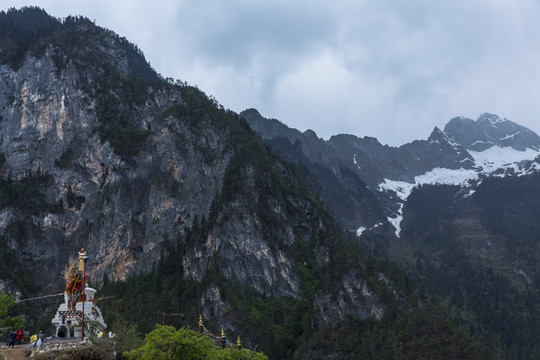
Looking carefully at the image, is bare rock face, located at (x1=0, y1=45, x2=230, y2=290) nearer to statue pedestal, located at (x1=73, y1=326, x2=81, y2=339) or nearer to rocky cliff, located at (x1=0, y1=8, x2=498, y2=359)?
rocky cliff, located at (x1=0, y1=8, x2=498, y2=359)

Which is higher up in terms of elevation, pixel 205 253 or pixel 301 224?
pixel 301 224

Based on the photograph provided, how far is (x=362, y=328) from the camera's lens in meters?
132

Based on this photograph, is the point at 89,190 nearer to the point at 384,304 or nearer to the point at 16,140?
the point at 16,140

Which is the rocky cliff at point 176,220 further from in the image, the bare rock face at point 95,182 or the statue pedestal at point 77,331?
the statue pedestal at point 77,331

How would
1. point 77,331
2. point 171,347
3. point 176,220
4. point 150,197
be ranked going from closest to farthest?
point 171,347, point 77,331, point 176,220, point 150,197

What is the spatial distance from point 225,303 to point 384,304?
3934 cm

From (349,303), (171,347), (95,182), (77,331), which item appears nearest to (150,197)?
(95,182)

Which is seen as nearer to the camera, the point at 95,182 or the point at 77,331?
the point at 77,331

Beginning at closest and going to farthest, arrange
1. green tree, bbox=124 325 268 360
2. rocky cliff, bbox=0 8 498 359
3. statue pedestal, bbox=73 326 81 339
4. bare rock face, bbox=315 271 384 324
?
green tree, bbox=124 325 268 360 → statue pedestal, bbox=73 326 81 339 → bare rock face, bbox=315 271 384 324 → rocky cliff, bbox=0 8 498 359

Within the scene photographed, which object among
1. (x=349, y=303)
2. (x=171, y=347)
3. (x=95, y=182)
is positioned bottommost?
(x=171, y=347)

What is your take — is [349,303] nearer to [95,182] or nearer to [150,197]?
A: [150,197]

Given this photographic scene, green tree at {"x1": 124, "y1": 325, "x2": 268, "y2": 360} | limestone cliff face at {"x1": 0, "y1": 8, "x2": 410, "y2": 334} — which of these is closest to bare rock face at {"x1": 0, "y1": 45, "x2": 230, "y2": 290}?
limestone cliff face at {"x1": 0, "y1": 8, "x2": 410, "y2": 334}

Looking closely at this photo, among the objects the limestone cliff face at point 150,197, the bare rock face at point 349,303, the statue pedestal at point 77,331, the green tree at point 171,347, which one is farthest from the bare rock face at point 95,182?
the green tree at point 171,347

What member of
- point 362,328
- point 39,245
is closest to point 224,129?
point 39,245
